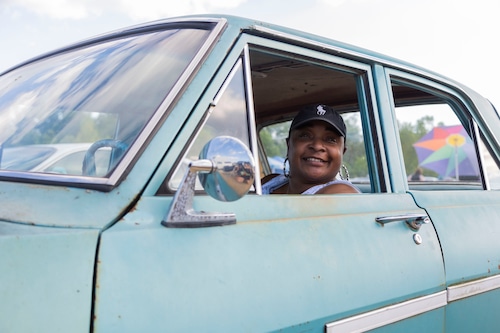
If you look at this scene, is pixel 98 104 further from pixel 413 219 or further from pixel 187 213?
pixel 413 219

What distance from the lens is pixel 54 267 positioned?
113 centimetres

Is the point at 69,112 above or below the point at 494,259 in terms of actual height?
above

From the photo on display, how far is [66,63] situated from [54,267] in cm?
104

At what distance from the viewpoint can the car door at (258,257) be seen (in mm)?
1229

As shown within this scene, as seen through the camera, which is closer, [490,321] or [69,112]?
[69,112]

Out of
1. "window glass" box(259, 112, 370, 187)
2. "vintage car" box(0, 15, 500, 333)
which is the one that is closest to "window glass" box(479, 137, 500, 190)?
"vintage car" box(0, 15, 500, 333)

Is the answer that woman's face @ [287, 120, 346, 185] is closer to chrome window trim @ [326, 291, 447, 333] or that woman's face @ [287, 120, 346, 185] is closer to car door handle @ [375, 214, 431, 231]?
car door handle @ [375, 214, 431, 231]

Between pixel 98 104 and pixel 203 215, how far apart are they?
56 cm

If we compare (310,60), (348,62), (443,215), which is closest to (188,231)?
(310,60)

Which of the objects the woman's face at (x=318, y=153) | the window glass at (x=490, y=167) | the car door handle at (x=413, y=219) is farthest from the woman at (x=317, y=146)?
the window glass at (x=490, y=167)

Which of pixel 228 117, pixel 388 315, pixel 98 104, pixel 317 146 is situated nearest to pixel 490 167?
pixel 317 146

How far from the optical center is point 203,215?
4.48 feet

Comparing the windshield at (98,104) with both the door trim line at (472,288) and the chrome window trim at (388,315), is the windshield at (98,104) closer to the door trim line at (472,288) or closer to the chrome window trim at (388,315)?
the chrome window trim at (388,315)

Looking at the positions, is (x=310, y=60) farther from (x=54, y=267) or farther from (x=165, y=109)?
(x=54, y=267)
